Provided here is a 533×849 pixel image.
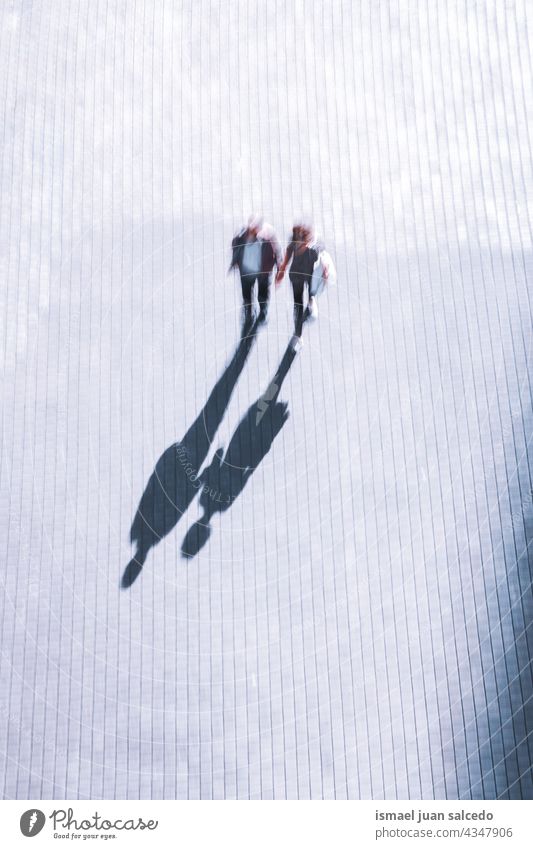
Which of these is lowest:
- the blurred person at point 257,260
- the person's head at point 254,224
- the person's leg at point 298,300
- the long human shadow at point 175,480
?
the long human shadow at point 175,480

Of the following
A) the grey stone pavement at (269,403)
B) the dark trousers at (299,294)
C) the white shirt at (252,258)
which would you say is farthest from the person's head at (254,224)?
the dark trousers at (299,294)

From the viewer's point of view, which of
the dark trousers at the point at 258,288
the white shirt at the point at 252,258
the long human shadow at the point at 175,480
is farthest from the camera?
the dark trousers at the point at 258,288

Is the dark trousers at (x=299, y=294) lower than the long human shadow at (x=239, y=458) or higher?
higher

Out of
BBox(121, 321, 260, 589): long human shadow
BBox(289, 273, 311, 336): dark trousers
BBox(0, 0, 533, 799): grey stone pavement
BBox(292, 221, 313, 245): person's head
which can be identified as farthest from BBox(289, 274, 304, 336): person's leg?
BBox(121, 321, 260, 589): long human shadow

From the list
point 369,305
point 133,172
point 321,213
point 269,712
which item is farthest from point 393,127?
point 269,712

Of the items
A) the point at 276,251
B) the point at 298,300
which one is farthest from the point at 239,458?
the point at 276,251

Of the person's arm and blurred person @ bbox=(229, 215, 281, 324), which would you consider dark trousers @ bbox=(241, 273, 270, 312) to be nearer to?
blurred person @ bbox=(229, 215, 281, 324)

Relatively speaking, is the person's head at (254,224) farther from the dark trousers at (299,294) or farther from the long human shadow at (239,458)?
the long human shadow at (239,458)
